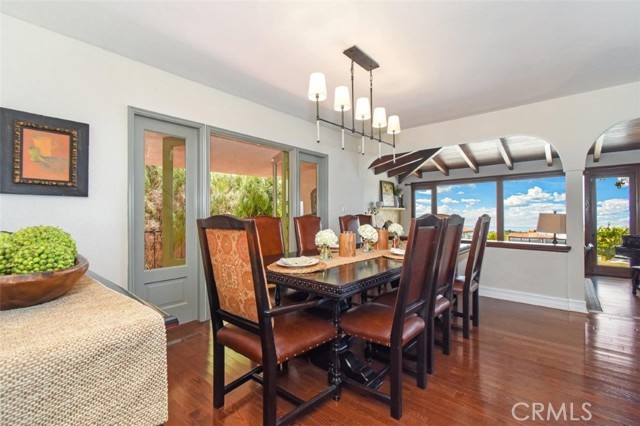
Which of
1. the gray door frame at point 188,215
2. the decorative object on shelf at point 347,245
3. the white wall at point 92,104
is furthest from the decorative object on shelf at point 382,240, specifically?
the white wall at point 92,104

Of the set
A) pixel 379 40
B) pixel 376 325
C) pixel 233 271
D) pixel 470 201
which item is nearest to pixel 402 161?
pixel 470 201

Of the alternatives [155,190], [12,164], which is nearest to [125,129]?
[155,190]

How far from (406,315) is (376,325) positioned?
0.62 feet

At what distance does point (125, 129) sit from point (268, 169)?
3593 millimetres

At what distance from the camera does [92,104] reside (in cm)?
239

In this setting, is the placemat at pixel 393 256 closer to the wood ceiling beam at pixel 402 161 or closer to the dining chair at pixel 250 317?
the dining chair at pixel 250 317

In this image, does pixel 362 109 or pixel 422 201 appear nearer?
pixel 362 109

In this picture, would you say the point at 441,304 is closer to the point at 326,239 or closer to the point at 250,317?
the point at 326,239

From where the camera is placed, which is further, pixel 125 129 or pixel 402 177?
pixel 402 177

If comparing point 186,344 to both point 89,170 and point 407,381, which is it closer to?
point 89,170

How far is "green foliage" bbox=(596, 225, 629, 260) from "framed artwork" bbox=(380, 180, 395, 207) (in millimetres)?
3986

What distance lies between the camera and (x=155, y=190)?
112 inches

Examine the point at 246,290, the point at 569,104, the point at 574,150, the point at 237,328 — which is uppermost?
the point at 569,104

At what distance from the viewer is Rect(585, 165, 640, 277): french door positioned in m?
5.39
